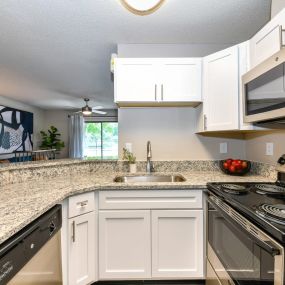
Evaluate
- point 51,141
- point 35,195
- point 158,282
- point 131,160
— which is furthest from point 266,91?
point 51,141

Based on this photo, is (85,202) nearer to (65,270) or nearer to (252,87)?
(65,270)

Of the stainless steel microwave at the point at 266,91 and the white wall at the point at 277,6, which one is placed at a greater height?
the white wall at the point at 277,6

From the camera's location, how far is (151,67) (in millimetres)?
2121

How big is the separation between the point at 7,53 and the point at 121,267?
109 inches

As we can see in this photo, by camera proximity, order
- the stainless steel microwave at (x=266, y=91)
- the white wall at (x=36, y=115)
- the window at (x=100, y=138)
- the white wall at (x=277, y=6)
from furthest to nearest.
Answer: the window at (x=100, y=138) < the white wall at (x=36, y=115) < the white wall at (x=277, y=6) < the stainless steel microwave at (x=266, y=91)

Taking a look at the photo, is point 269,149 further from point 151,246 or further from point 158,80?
point 151,246

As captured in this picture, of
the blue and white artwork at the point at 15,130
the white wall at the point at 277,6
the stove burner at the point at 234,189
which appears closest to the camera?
the stove burner at the point at 234,189

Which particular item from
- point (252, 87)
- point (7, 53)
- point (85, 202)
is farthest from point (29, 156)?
point (252, 87)

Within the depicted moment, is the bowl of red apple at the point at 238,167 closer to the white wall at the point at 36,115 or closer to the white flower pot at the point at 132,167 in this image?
the white flower pot at the point at 132,167

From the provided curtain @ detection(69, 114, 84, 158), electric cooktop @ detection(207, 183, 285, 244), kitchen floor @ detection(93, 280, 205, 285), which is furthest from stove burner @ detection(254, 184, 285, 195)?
curtain @ detection(69, 114, 84, 158)

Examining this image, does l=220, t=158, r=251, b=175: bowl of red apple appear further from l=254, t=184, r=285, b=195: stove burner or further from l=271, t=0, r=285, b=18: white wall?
l=271, t=0, r=285, b=18: white wall

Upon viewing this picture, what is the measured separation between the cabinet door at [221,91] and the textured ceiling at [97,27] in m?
0.36

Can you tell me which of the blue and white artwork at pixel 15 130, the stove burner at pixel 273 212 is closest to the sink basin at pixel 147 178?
the stove burner at pixel 273 212

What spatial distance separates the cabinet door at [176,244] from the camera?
5.70ft
